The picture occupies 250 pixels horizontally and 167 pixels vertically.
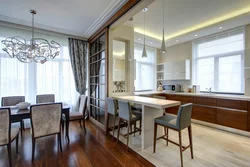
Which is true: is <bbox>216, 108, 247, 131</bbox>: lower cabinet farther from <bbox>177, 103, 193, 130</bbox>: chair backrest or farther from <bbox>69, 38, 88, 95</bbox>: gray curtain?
<bbox>69, 38, 88, 95</bbox>: gray curtain

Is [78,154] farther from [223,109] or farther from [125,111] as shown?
[223,109]

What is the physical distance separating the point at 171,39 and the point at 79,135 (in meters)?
4.37

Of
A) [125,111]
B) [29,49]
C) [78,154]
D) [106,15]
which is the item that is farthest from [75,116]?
[106,15]

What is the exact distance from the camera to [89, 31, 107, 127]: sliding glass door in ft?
10.9

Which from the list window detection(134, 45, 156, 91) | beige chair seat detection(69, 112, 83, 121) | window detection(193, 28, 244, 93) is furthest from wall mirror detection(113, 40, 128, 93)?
window detection(193, 28, 244, 93)

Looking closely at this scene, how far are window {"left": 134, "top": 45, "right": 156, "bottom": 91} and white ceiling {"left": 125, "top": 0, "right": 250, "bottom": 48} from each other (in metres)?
0.99

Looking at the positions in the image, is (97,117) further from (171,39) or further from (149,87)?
(171,39)

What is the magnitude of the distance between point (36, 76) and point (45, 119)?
1975 mm

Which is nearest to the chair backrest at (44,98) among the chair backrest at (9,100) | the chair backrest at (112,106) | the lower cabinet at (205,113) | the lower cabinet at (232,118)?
the chair backrest at (9,100)

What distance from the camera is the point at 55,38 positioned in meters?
3.85

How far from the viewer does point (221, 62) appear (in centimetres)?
392

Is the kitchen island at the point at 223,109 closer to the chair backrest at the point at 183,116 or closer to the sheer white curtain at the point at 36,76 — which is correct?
the chair backrest at the point at 183,116

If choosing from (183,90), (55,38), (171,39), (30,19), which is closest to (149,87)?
(183,90)

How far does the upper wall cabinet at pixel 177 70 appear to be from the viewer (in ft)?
14.6
